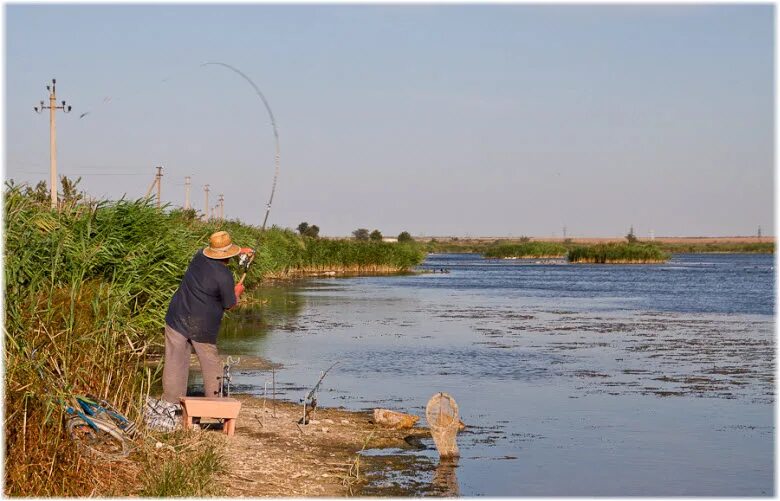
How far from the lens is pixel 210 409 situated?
9.60 m

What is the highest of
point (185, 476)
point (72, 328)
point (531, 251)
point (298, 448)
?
point (531, 251)

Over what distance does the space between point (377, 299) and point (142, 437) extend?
2895 centimetres

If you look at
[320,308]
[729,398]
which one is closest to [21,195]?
[729,398]

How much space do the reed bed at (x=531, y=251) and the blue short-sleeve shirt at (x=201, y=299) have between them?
315 ft

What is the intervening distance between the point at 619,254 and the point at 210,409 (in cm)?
8350

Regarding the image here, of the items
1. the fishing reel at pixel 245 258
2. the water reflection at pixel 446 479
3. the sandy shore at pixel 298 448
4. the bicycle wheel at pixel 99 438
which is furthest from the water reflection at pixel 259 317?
the bicycle wheel at pixel 99 438

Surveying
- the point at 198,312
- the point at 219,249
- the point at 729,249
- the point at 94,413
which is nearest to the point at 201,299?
the point at 198,312

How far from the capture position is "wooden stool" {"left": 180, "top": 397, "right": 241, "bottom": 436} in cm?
945

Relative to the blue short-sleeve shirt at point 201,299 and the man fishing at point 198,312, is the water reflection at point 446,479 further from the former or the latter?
the blue short-sleeve shirt at point 201,299

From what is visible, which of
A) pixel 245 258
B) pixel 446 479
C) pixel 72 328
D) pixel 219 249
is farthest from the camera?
pixel 245 258

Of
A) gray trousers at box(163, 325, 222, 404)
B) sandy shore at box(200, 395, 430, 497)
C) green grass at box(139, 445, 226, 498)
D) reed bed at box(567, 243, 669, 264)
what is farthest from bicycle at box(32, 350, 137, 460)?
reed bed at box(567, 243, 669, 264)

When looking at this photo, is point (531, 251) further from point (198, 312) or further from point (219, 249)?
point (198, 312)

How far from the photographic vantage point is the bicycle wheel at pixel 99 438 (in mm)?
7742

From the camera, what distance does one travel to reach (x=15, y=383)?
7703 millimetres
